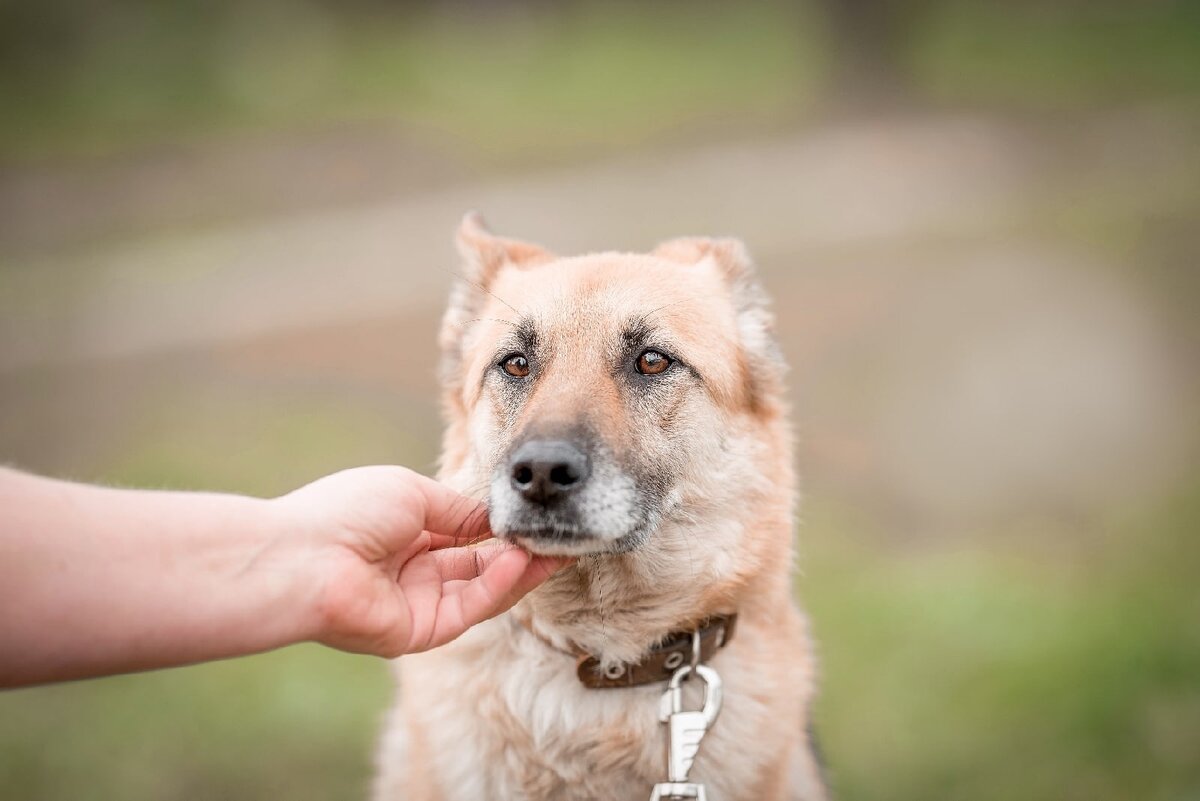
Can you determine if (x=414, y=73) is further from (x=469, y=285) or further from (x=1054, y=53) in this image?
(x=469, y=285)

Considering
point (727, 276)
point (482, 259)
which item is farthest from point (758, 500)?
point (482, 259)

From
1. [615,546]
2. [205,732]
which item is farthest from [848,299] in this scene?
[615,546]

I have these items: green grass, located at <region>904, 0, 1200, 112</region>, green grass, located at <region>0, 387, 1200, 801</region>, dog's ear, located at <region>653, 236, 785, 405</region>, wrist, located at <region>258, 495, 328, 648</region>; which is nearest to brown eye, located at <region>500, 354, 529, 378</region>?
dog's ear, located at <region>653, 236, 785, 405</region>

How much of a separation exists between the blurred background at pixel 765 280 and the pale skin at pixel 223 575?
90.0 inches

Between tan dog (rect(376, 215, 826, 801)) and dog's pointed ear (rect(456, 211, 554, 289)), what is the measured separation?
226 millimetres

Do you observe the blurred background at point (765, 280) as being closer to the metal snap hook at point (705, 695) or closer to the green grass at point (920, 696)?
the green grass at point (920, 696)

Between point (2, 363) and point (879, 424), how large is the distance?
770cm

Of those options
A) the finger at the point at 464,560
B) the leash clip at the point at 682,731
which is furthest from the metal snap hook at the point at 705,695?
Answer: the finger at the point at 464,560

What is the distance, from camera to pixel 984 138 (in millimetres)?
10727

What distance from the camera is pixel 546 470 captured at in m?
2.32

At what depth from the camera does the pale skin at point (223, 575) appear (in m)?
1.75

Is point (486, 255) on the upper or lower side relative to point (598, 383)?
upper

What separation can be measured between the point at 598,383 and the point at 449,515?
62cm

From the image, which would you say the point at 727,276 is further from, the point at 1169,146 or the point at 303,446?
the point at 1169,146
